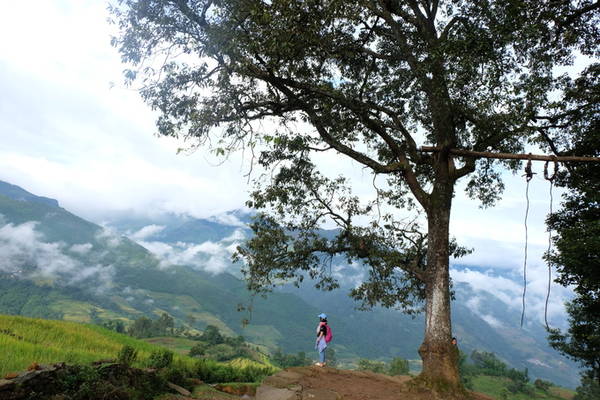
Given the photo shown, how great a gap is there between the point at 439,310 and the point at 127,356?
992 centimetres

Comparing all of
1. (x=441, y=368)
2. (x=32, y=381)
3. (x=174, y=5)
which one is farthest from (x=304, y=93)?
(x=32, y=381)

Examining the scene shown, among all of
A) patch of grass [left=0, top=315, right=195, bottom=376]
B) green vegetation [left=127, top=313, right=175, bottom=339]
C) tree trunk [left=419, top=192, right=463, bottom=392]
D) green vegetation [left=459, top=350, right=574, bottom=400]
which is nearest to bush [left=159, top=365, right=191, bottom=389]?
patch of grass [left=0, top=315, right=195, bottom=376]

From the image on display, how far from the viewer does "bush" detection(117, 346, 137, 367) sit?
11225 mm

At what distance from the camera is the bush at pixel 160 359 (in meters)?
12.8

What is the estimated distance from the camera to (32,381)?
835 cm

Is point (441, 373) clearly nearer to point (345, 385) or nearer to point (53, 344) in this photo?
point (345, 385)

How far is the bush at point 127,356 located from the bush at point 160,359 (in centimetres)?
62

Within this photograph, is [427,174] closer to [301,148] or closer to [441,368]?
[301,148]

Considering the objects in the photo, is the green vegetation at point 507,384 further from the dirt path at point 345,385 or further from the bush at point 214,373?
the dirt path at point 345,385

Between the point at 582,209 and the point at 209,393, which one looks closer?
the point at 209,393

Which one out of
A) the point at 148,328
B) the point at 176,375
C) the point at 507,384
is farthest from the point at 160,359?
the point at 148,328

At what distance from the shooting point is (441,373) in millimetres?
10742

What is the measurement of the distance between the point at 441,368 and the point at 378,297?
164 inches

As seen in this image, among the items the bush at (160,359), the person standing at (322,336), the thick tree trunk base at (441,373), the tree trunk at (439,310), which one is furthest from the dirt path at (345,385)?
the bush at (160,359)
